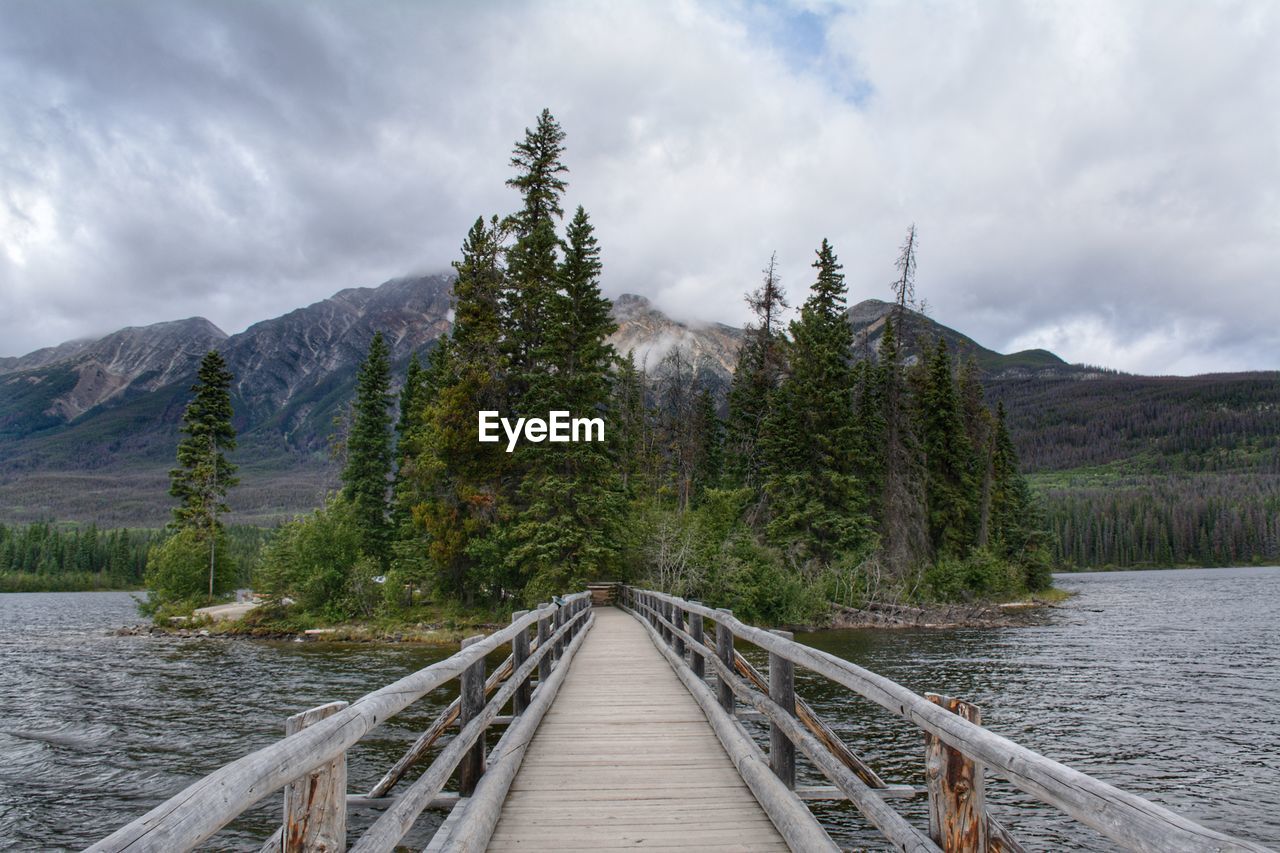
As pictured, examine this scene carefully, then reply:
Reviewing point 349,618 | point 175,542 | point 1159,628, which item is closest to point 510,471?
point 349,618

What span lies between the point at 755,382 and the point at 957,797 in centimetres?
4004

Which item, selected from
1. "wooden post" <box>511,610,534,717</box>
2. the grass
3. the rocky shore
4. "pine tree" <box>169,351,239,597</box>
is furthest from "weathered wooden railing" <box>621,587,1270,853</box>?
"pine tree" <box>169,351,239,597</box>

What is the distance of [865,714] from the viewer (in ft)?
52.3

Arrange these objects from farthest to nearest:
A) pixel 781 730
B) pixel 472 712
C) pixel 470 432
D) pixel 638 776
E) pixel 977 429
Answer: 1. pixel 977 429
2. pixel 470 432
3. pixel 638 776
4. pixel 472 712
5. pixel 781 730

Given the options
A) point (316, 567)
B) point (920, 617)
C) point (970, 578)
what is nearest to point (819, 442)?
point (920, 617)

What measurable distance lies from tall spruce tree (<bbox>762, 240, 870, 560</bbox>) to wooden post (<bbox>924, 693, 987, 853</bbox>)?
3440cm

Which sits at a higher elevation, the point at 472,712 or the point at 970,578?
the point at 472,712

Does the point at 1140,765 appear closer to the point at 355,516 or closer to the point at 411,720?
the point at 411,720

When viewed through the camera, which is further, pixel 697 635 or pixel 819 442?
pixel 819 442

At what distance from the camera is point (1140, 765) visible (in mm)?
12367

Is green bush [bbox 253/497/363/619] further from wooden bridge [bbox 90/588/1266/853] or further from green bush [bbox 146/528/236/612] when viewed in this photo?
wooden bridge [bbox 90/588/1266/853]

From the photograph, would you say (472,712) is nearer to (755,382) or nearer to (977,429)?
(755,382)

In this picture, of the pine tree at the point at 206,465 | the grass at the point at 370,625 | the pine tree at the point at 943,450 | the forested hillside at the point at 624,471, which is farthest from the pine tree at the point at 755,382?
the pine tree at the point at 206,465

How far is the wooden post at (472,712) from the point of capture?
17.6ft
